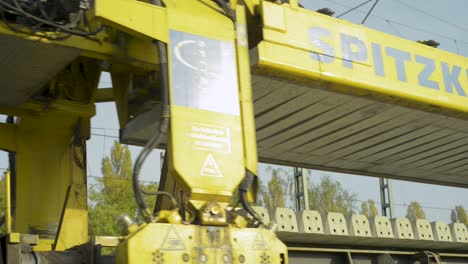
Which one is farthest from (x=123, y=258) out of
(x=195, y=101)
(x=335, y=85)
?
(x=335, y=85)

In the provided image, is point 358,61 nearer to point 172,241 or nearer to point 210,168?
point 210,168

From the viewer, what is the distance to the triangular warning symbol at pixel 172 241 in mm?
6328

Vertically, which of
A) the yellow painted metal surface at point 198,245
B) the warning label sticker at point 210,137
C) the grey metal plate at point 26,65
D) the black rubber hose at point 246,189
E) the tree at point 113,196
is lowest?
the yellow painted metal surface at point 198,245

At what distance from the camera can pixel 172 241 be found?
20.9 feet

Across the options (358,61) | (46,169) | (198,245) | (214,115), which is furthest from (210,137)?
(46,169)

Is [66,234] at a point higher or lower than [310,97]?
lower

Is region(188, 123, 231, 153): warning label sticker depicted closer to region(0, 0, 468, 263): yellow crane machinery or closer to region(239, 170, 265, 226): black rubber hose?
region(0, 0, 468, 263): yellow crane machinery

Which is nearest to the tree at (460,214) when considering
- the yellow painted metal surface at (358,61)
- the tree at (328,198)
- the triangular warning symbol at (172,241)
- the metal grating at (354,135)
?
the tree at (328,198)

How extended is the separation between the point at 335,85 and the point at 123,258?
14.2 ft

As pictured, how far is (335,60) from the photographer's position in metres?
9.40

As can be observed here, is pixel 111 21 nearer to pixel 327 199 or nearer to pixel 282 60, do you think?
pixel 282 60

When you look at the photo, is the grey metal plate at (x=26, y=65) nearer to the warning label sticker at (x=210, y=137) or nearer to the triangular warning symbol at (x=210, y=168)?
the warning label sticker at (x=210, y=137)

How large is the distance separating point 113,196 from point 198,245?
101 ft

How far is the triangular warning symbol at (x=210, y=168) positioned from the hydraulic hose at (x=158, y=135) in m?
0.49
